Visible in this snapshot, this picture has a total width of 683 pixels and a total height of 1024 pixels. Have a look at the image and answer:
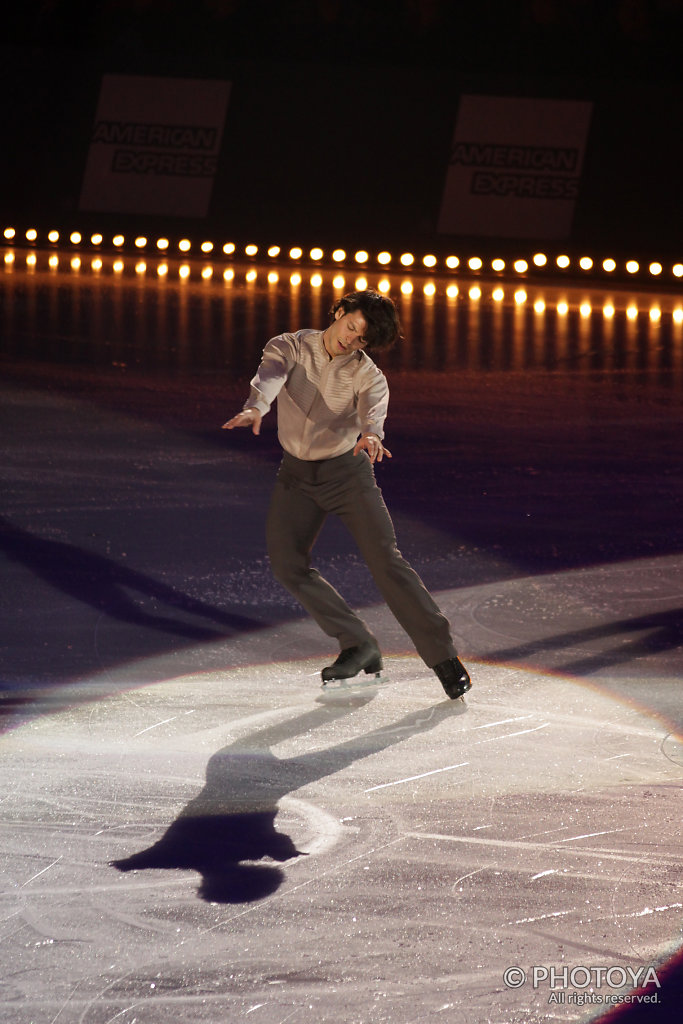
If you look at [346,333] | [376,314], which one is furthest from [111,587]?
[376,314]

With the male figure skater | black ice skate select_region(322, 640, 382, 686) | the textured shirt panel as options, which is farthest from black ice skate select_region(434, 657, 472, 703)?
the textured shirt panel

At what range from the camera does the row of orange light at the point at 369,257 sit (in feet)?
47.2

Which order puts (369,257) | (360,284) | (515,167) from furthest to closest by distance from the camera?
(369,257) → (515,167) → (360,284)

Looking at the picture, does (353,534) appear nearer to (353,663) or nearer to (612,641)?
(353,663)

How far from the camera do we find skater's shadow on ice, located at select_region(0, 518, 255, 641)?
5.53 m

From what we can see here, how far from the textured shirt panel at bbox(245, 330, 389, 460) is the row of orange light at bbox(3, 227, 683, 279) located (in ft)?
33.9

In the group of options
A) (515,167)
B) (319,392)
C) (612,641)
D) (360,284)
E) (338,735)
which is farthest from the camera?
(515,167)

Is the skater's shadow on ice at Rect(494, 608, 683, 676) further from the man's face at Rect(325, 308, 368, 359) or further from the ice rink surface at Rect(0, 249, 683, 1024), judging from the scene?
the man's face at Rect(325, 308, 368, 359)

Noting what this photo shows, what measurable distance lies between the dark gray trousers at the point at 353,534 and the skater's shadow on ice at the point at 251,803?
0.27m

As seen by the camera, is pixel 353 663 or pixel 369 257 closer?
pixel 353 663

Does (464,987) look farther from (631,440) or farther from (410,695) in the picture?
(631,440)

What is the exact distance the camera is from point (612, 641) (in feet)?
17.6

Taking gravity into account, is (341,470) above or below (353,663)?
above

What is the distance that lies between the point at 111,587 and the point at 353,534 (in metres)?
1.62
